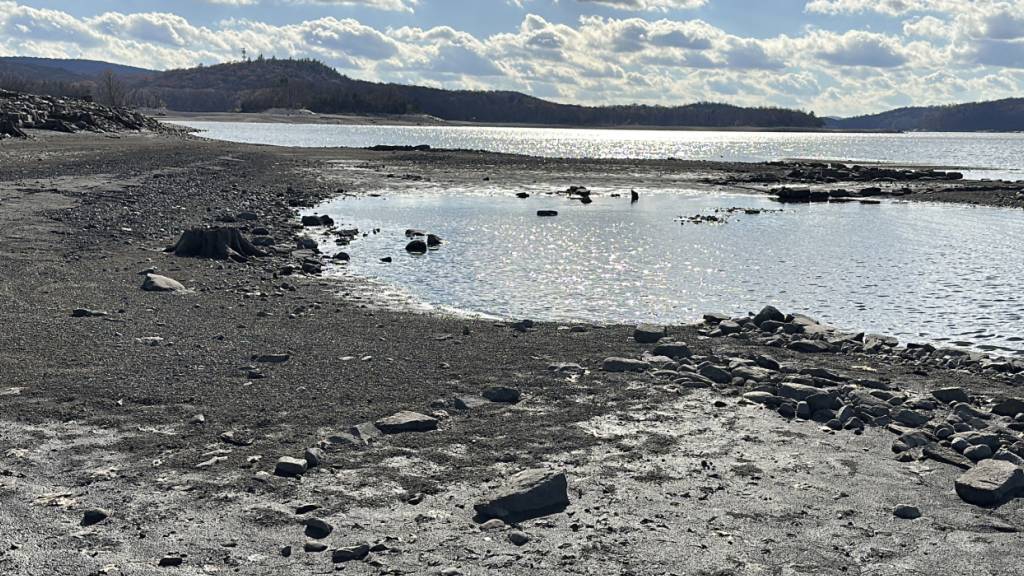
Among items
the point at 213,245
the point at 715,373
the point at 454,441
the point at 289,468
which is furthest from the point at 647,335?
the point at 213,245

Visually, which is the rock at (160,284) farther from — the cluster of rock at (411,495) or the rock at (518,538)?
the rock at (518,538)

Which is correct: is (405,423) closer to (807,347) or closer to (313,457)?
(313,457)

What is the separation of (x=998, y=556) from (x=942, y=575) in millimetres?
687

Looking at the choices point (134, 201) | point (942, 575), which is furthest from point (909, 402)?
point (134, 201)

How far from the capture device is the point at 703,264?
87.9ft

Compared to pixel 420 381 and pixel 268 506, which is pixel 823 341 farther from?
pixel 268 506

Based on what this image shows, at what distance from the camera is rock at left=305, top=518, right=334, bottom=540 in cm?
739

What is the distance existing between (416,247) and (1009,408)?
19085 mm

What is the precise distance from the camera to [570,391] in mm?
11742

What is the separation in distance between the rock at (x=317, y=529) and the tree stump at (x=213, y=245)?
52.2ft

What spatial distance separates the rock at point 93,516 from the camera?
7.43m

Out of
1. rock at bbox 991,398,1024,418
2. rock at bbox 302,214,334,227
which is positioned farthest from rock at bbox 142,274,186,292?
rock at bbox 991,398,1024,418

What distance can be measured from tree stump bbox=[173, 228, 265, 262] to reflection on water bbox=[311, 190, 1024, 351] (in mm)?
3151

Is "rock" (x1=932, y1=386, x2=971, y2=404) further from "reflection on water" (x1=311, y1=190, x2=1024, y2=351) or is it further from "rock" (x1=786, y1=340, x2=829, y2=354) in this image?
"reflection on water" (x1=311, y1=190, x2=1024, y2=351)
